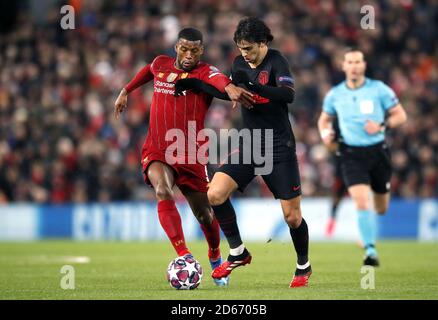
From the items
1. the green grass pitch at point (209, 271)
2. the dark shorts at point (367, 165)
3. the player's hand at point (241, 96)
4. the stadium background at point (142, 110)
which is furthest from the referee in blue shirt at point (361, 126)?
the stadium background at point (142, 110)

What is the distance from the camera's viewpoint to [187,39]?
995 cm

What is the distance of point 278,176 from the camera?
9555mm

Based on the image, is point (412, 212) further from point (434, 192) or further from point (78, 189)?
point (78, 189)

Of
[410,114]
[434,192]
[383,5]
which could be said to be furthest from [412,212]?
[383,5]

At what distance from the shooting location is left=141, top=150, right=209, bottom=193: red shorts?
10078mm

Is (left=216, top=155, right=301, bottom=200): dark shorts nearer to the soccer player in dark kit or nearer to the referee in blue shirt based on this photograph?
the soccer player in dark kit

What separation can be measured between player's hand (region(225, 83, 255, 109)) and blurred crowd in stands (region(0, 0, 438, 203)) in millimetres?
12976

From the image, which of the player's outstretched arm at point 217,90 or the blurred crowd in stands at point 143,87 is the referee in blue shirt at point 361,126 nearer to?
the player's outstretched arm at point 217,90

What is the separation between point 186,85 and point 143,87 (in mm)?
14615

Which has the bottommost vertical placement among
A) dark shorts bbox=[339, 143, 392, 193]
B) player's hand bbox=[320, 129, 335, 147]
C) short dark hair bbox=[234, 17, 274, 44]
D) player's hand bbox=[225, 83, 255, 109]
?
dark shorts bbox=[339, 143, 392, 193]

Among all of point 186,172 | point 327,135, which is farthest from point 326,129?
point 186,172

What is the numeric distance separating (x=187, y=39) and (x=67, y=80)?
14932 millimetres

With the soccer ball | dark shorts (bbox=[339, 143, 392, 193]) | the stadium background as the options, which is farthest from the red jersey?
the stadium background

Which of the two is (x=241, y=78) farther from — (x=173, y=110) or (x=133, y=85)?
(x=133, y=85)
